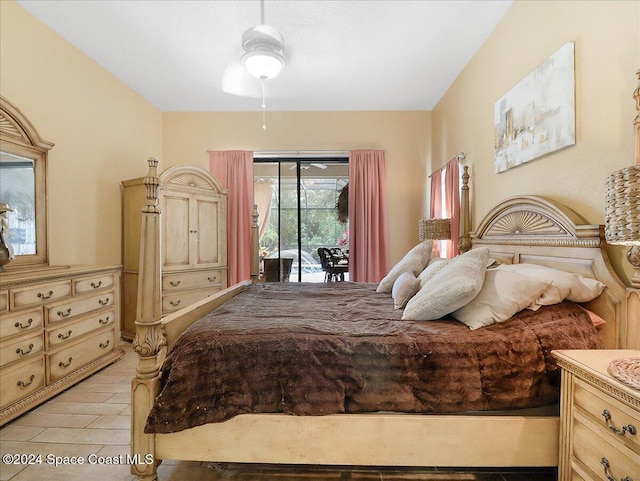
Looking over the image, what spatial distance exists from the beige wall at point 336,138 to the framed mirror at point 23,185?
1.93 metres

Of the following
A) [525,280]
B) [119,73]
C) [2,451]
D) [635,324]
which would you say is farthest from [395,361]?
[119,73]

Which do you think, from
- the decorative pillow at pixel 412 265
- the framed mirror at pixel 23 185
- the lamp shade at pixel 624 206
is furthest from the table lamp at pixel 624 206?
the framed mirror at pixel 23 185

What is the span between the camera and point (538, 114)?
205 centimetres

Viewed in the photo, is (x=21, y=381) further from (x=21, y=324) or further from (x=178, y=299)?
(x=178, y=299)

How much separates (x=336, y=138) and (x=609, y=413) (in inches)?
157

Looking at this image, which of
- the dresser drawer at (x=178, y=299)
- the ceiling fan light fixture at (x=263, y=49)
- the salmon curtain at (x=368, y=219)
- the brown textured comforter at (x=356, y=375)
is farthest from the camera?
the salmon curtain at (x=368, y=219)

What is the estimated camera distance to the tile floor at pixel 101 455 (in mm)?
1524

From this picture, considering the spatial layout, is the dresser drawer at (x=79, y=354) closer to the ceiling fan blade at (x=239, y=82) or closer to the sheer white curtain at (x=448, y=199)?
the ceiling fan blade at (x=239, y=82)

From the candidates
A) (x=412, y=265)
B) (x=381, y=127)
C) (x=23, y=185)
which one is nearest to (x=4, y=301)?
(x=23, y=185)

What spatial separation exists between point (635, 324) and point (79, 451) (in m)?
2.75

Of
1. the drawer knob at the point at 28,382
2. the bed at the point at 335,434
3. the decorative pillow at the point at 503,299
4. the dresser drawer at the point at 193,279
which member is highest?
the decorative pillow at the point at 503,299

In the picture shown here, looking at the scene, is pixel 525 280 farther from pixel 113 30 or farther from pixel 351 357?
pixel 113 30

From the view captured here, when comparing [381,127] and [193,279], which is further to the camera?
[381,127]

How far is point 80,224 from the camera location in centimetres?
306
